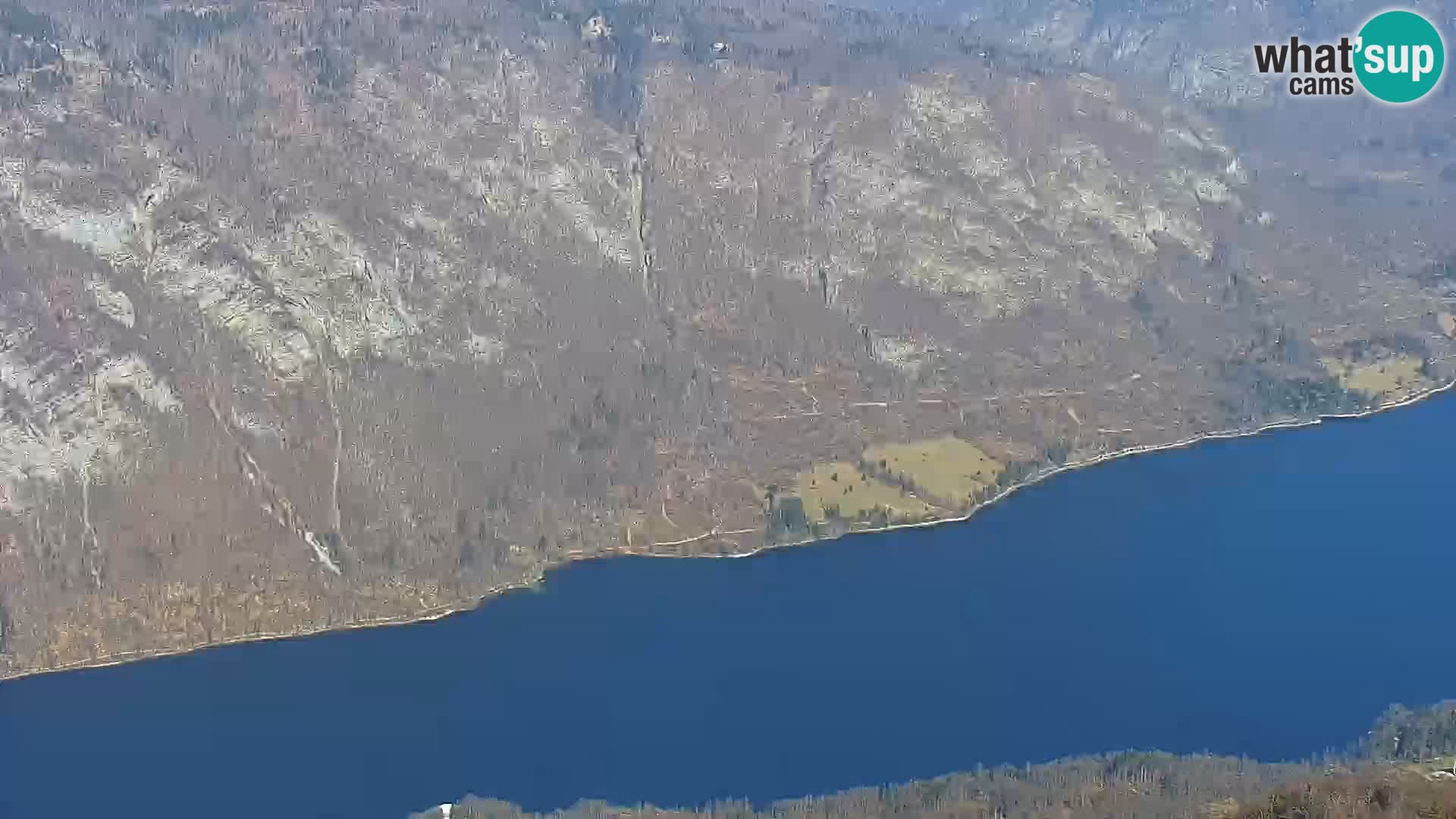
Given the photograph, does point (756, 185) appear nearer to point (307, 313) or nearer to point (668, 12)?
point (668, 12)

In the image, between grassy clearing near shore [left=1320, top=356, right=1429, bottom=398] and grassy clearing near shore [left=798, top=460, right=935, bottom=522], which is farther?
grassy clearing near shore [left=1320, top=356, right=1429, bottom=398]

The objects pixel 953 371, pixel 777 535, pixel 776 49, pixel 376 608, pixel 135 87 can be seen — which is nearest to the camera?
pixel 376 608

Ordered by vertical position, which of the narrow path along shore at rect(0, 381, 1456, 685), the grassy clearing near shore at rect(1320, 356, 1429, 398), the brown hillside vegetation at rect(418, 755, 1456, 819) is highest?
the grassy clearing near shore at rect(1320, 356, 1429, 398)

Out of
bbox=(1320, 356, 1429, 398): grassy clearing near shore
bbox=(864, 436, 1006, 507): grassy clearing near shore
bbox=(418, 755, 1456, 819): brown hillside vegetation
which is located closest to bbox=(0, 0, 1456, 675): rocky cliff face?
bbox=(864, 436, 1006, 507): grassy clearing near shore

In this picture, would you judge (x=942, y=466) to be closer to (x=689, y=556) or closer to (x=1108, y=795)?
(x=689, y=556)

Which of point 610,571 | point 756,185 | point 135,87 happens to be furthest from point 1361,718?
point 135,87

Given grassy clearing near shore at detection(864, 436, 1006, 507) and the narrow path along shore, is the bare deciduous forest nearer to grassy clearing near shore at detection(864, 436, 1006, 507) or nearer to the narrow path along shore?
the narrow path along shore
